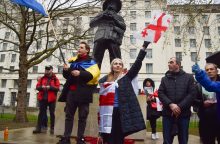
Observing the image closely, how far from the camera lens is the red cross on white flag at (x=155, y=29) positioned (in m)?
5.16

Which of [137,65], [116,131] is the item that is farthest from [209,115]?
[116,131]

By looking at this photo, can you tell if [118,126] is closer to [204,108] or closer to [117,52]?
[204,108]

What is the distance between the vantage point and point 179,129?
548 centimetres

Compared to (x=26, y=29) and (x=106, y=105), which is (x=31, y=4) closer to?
(x=106, y=105)

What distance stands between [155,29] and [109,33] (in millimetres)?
2408

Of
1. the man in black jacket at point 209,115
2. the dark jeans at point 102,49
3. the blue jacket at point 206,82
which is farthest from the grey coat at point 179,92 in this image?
the dark jeans at point 102,49

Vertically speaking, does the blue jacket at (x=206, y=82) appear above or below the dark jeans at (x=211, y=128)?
above

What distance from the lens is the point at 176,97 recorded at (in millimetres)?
5508

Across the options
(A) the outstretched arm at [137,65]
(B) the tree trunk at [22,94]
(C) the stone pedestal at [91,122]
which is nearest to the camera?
(A) the outstretched arm at [137,65]

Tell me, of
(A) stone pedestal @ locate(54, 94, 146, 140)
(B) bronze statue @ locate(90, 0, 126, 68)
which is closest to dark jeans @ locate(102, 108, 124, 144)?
(A) stone pedestal @ locate(54, 94, 146, 140)

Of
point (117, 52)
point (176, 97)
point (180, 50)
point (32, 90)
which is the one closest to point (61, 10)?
point (117, 52)

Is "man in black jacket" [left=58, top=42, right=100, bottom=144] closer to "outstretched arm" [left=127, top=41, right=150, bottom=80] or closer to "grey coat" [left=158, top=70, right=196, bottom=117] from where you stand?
"outstretched arm" [left=127, top=41, right=150, bottom=80]

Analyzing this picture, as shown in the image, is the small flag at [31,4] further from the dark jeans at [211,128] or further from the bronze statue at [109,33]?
the dark jeans at [211,128]

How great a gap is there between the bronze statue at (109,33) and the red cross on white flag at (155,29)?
227 cm
